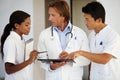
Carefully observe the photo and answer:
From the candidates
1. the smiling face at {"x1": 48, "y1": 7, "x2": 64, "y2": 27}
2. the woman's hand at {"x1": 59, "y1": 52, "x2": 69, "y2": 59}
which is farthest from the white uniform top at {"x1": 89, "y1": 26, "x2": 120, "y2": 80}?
the smiling face at {"x1": 48, "y1": 7, "x2": 64, "y2": 27}

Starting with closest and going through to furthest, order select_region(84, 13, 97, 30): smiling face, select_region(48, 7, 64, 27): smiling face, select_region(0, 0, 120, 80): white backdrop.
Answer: select_region(84, 13, 97, 30): smiling face → select_region(48, 7, 64, 27): smiling face → select_region(0, 0, 120, 80): white backdrop

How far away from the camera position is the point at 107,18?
2650 mm

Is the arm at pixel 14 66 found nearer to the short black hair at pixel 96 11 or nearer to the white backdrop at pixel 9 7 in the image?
the short black hair at pixel 96 11

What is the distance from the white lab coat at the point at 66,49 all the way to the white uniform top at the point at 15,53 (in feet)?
0.78

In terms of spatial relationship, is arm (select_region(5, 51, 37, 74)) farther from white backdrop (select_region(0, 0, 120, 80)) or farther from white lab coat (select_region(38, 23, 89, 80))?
white backdrop (select_region(0, 0, 120, 80))

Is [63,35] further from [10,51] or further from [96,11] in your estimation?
[10,51]

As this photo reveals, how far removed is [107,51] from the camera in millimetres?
1768

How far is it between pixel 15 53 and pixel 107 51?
0.73m

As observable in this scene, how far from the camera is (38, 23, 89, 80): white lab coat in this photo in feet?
6.70

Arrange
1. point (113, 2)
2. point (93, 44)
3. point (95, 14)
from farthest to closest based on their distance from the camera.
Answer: point (113, 2) → point (93, 44) → point (95, 14)

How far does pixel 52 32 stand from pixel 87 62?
42 centimetres

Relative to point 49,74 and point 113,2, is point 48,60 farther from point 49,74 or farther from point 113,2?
point 113,2

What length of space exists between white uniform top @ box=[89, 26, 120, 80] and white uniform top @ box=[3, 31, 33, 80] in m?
0.59

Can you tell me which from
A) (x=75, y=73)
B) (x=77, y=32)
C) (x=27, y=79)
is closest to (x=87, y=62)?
(x=75, y=73)
